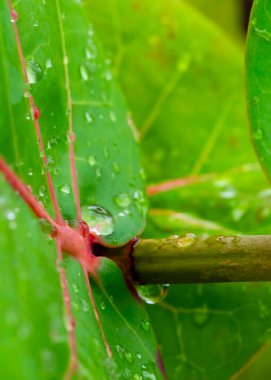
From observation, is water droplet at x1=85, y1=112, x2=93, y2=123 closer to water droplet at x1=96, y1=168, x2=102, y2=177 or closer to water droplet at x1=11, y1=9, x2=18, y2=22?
water droplet at x1=96, y1=168, x2=102, y2=177

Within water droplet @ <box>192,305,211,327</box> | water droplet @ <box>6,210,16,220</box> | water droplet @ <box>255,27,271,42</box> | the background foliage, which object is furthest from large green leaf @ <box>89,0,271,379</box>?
water droplet @ <box>6,210,16,220</box>

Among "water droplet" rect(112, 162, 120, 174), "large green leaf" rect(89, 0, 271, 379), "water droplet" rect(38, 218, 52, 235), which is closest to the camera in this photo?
"water droplet" rect(38, 218, 52, 235)

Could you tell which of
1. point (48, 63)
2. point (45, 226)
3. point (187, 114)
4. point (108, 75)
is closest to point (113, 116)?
point (108, 75)

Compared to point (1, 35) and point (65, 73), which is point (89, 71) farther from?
point (1, 35)

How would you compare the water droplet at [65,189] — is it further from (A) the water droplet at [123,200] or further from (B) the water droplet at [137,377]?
(B) the water droplet at [137,377]

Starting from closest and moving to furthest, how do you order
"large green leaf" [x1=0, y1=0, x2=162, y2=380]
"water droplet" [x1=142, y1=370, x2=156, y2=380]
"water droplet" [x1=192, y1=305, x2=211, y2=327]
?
"large green leaf" [x1=0, y1=0, x2=162, y2=380] < "water droplet" [x1=142, y1=370, x2=156, y2=380] < "water droplet" [x1=192, y1=305, x2=211, y2=327]

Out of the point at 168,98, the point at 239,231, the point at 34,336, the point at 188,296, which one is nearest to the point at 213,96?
the point at 168,98

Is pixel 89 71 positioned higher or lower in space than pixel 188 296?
higher
